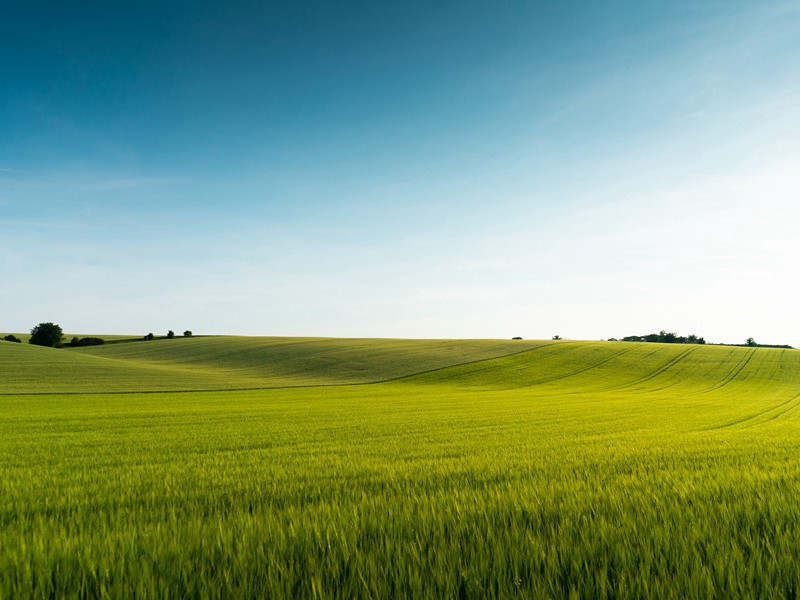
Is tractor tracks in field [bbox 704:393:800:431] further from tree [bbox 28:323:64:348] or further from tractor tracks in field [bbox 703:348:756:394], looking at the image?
tree [bbox 28:323:64:348]

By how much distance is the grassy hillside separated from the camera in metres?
46.6

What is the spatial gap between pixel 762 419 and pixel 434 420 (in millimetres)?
16093

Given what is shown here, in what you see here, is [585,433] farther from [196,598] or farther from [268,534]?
[196,598]

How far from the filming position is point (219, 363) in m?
71.3

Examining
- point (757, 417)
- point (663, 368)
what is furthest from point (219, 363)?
point (757, 417)

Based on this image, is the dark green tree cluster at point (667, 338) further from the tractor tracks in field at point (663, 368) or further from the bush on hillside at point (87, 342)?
the bush on hillside at point (87, 342)

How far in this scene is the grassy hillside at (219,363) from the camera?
46.6 meters

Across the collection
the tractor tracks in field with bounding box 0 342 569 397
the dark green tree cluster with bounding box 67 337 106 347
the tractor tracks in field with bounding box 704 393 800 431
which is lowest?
the tractor tracks in field with bounding box 0 342 569 397

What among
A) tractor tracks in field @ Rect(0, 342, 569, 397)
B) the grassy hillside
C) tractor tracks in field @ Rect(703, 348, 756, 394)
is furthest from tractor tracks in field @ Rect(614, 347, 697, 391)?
the grassy hillside

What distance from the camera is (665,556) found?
3.10m

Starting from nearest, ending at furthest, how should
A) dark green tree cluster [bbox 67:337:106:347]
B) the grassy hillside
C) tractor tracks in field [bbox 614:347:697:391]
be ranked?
the grassy hillside < tractor tracks in field [bbox 614:347:697:391] < dark green tree cluster [bbox 67:337:106:347]

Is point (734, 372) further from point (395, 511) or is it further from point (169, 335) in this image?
point (169, 335)

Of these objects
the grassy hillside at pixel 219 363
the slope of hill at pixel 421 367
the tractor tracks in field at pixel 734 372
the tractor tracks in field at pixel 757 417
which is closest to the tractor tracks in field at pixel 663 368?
the slope of hill at pixel 421 367

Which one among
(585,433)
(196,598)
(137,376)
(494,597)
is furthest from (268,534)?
(137,376)
